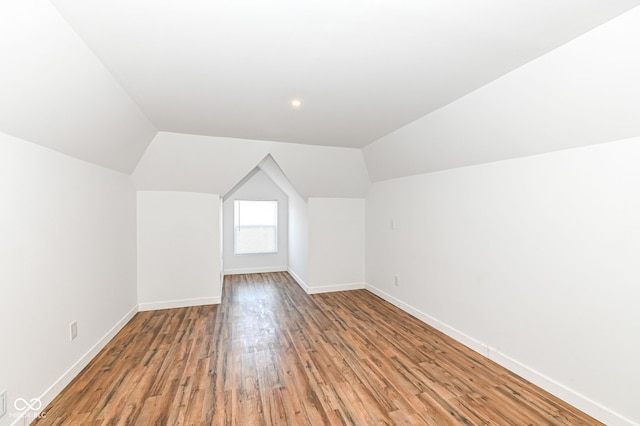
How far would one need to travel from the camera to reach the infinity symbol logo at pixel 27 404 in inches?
67.1

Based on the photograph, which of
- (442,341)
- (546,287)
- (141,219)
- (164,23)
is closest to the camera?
(164,23)

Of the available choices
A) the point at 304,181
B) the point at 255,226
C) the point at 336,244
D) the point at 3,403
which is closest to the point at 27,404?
the point at 3,403

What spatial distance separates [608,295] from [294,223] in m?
A: 4.63

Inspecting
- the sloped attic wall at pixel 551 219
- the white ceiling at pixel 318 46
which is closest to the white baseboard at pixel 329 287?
the sloped attic wall at pixel 551 219

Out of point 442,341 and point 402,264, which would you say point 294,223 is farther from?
point 442,341

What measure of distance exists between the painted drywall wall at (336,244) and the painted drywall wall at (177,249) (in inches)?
61.3

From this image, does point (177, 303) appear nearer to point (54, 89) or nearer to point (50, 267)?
point (50, 267)

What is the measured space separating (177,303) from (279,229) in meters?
2.74

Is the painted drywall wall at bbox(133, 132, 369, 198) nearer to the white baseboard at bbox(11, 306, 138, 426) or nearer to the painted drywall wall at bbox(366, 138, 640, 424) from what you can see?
the painted drywall wall at bbox(366, 138, 640, 424)

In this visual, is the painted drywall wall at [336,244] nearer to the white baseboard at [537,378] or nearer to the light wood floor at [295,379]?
the light wood floor at [295,379]

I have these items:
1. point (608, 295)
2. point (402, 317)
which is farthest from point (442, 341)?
point (608, 295)

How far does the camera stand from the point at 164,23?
4.81 ft

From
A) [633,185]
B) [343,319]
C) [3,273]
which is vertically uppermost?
[633,185]

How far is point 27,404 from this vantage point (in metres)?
1.78
